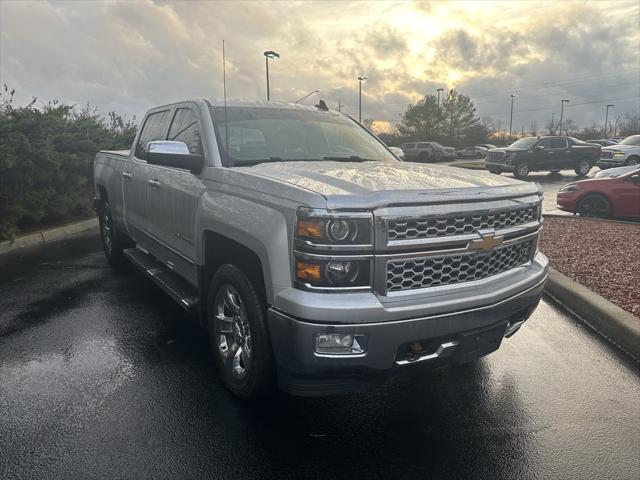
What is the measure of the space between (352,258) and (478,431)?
1.41 m

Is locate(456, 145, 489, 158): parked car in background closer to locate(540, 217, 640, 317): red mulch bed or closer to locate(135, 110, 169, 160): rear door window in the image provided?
locate(540, 217, 640, 317): red mulch bed

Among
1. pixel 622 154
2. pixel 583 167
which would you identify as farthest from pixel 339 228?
Answer: pixel 622 154

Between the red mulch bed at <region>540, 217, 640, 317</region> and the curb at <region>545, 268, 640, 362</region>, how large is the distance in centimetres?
13

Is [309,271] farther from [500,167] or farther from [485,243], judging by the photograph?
[500,167]

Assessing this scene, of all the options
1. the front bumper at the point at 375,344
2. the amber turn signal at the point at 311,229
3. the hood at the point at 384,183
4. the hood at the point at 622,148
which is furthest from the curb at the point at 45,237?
the hood at the point at 622,148

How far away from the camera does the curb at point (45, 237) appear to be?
7.99 m

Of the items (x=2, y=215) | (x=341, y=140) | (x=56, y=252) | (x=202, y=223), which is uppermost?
(x=341, y=140)

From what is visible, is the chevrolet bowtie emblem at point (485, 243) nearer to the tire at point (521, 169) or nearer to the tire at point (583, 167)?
the tire at point (521, 169)

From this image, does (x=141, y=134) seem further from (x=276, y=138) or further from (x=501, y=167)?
(x=501, y=167)

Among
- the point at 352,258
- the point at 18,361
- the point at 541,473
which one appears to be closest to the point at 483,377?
the point at 541,473

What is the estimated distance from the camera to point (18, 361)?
3895mm

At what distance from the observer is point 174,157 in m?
3.55

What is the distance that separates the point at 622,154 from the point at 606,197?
13.3m

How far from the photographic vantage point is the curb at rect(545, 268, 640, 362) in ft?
13.5
